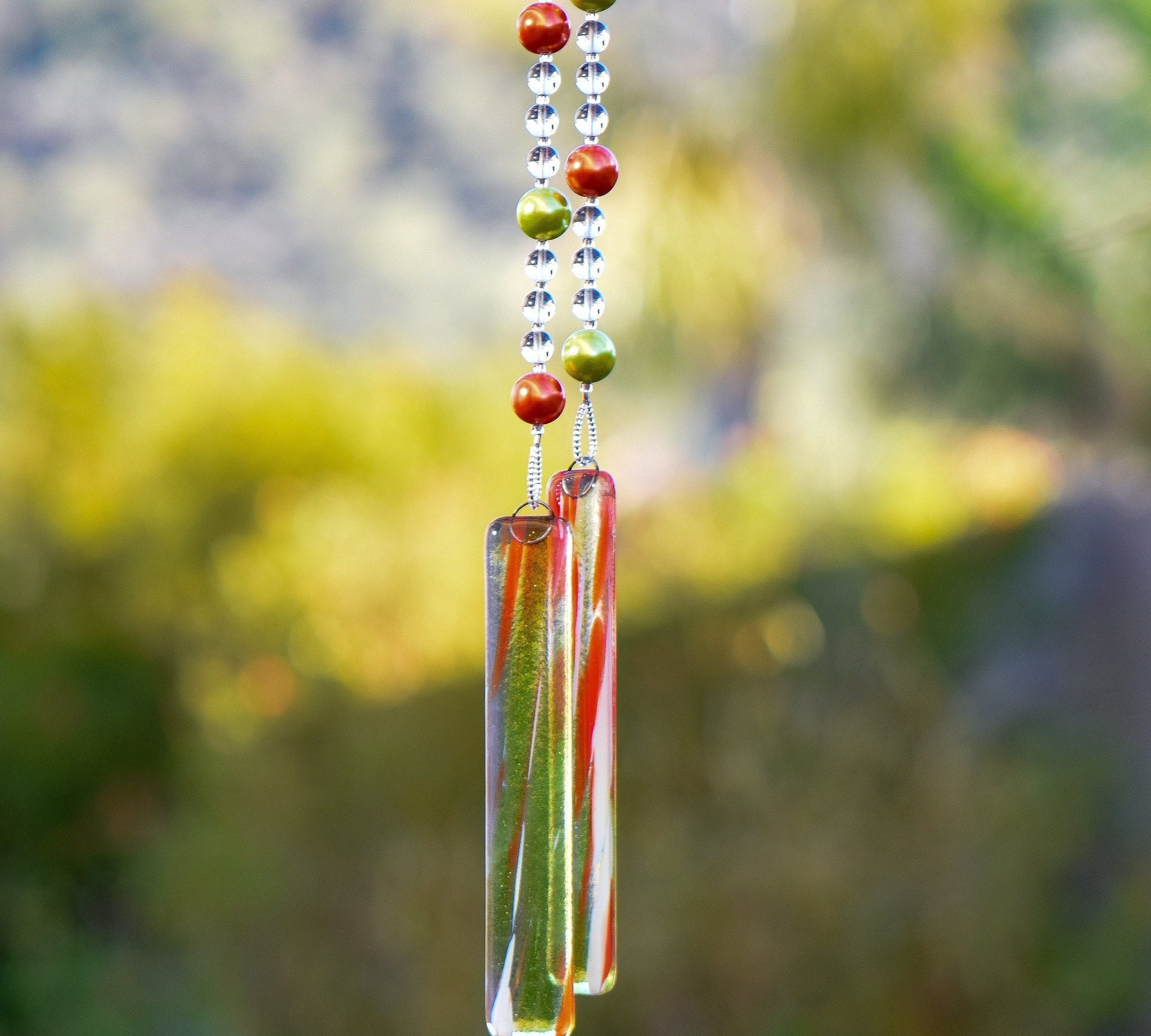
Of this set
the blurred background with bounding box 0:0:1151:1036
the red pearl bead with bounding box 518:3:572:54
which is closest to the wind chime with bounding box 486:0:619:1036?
the red pearl bead with bounding box 518:3:572:54

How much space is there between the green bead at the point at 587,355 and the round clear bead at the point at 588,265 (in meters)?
0.03

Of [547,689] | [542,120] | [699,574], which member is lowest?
[547,689]

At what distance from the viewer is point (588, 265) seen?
0.65m

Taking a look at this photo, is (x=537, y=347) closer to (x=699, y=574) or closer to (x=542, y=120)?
(x=542, y=120)

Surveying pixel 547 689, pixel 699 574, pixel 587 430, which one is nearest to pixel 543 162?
pixel 587 430

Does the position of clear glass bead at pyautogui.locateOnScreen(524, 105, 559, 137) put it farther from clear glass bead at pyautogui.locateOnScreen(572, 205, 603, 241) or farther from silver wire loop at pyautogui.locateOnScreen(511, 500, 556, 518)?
silver wire loop at pyautogui.locateOnScreen(511, 500, 556, 518)

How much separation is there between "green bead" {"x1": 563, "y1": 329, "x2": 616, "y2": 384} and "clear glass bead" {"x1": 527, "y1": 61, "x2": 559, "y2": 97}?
0.12m

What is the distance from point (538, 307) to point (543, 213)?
0.05 metres

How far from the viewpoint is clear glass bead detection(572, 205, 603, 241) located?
66cm

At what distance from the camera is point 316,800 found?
2990 mm

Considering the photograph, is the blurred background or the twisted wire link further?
the blurred background

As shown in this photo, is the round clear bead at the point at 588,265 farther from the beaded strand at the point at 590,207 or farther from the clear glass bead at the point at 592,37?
the clear glass bead at the point at 592,37

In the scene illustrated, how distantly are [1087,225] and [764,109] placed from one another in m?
1.47

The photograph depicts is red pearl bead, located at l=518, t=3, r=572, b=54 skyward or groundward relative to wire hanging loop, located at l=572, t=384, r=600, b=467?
skyward
